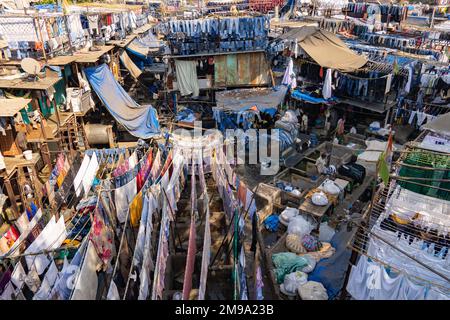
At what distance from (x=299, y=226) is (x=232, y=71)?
47.2 feet

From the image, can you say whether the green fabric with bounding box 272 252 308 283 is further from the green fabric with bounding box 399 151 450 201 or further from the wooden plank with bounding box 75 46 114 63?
the wooden plank with bounding box 75 46 114 63

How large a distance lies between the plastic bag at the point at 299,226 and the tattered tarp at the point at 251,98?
8963 millimetres

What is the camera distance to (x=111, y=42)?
26.0m

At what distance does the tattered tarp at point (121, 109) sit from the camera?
19.4 metres

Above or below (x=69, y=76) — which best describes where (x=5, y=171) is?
below

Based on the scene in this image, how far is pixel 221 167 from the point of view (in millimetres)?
13711

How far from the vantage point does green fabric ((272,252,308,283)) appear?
35.0ft

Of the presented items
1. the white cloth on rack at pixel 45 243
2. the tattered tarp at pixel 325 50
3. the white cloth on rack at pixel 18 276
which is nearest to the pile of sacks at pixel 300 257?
the white cloth on rack at pixel 45 243

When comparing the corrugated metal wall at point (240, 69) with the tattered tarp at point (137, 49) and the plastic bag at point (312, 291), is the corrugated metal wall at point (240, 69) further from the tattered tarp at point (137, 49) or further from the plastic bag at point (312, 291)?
the plastic bag at point (312, 291)

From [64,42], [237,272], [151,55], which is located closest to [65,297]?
[237,272]

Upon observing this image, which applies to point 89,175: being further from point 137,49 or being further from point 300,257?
point 137,49

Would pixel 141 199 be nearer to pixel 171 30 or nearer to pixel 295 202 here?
pixel 295 202

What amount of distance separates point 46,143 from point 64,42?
8274 millimetres

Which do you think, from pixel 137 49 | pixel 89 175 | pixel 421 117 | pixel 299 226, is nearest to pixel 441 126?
pixel 299 226
